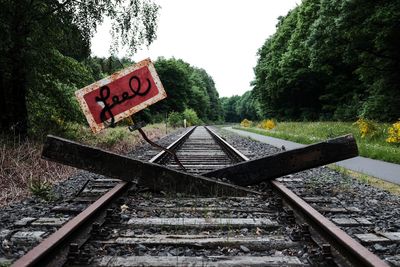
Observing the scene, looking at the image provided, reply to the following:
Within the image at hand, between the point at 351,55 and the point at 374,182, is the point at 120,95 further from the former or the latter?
the point at 351,55

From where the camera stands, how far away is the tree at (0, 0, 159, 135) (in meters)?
9.08

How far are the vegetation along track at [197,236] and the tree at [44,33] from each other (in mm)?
5572

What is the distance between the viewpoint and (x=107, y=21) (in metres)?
11.0

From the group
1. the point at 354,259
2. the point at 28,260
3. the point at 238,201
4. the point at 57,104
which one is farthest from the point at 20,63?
the point at 354,259

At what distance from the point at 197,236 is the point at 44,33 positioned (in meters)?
8.06

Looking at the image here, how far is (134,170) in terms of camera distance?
5.45 metres

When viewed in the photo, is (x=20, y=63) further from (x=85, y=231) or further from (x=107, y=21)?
(x=85, y=231)

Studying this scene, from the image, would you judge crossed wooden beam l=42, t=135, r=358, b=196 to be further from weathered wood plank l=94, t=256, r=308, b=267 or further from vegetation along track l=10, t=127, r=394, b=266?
weathered wood plank l=94, t=256, r=308, b=267

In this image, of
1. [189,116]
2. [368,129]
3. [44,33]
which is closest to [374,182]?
[44,33]

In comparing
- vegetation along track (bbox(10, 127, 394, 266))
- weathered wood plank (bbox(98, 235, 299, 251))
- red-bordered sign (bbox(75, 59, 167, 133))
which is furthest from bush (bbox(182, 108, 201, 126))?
weathered wood plank (bbox(98, 235, 299, 251))

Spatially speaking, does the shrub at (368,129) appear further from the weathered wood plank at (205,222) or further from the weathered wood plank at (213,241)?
the weathered wood plank at (213,241)

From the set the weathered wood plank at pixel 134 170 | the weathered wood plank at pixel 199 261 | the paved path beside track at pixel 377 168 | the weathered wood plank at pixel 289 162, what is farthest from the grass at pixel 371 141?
the weathered wood plank at pixel 199 261

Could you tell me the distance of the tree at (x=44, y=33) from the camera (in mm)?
9078

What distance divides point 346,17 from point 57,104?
52.1ft
